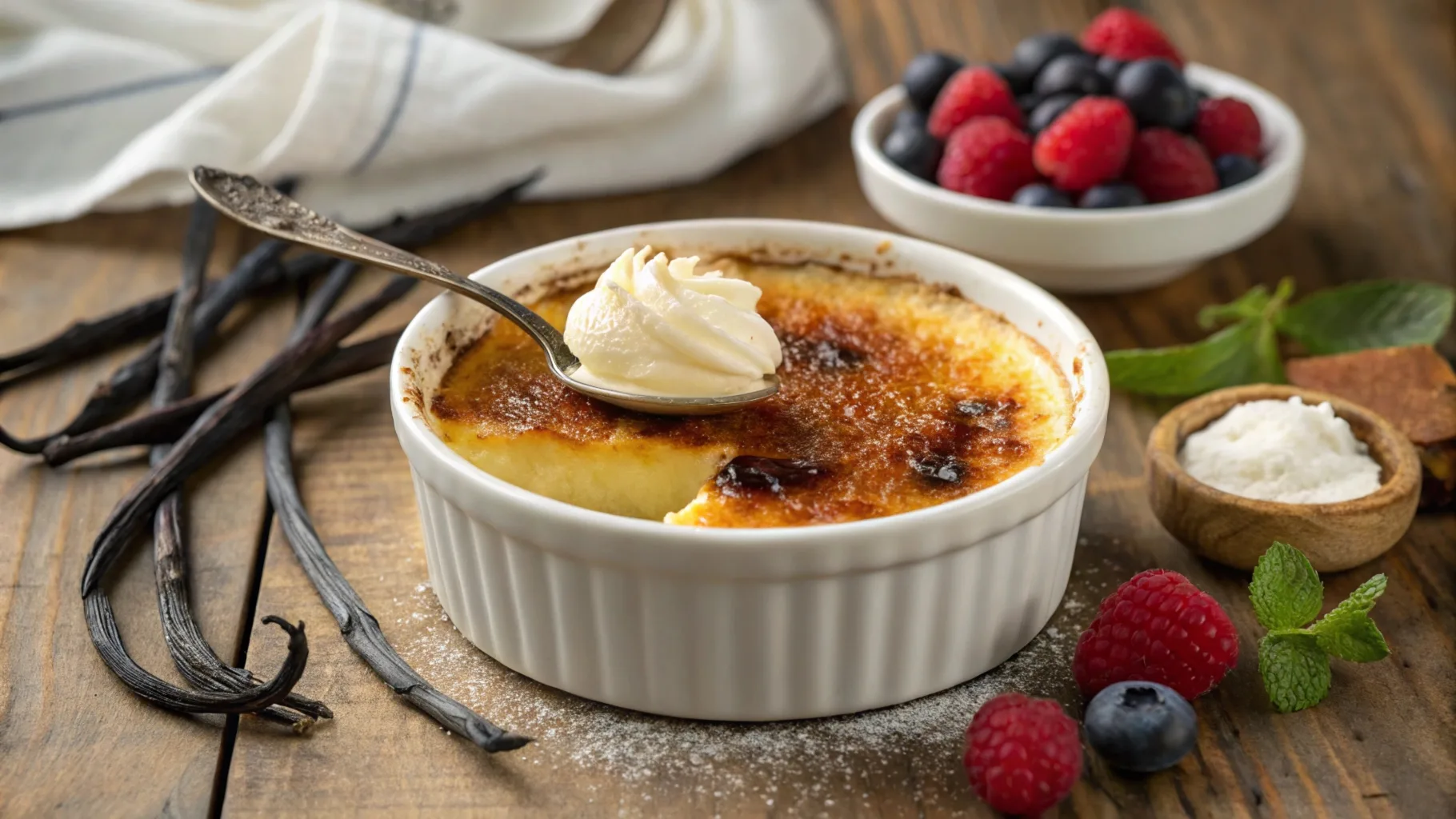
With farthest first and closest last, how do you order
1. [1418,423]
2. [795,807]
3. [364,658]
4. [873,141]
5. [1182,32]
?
[1182,32] → [873,141] → [1418,423] → [364,658] → [795,807]

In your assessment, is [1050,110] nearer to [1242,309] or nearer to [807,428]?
[1242,309]

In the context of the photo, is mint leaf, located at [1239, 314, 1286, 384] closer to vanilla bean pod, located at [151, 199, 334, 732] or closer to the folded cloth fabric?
the folded cloth fabric

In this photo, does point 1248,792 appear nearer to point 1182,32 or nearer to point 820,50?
point 820,50

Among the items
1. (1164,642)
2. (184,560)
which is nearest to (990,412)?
(1164,642)

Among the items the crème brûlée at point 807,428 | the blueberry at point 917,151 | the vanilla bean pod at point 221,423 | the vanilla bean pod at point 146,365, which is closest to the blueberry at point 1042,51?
the blueberry at point 917,151

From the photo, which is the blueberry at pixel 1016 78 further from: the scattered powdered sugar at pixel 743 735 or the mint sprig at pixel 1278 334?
the scattered powdered sugar at pixel 743 735

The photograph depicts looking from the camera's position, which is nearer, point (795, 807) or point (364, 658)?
point (795, 807)

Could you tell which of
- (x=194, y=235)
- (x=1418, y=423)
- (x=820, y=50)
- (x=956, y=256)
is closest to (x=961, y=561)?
(x=956, y=256)

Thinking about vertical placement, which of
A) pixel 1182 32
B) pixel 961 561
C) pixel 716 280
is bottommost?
pixel 1182 32
